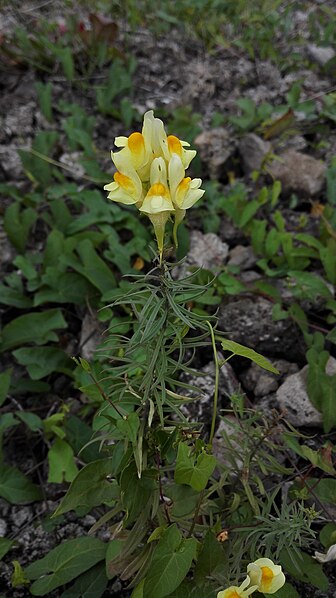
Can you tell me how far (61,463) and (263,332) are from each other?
3.02ft

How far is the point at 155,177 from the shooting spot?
1.25 metres

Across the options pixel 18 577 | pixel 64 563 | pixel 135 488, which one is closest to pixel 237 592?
pixel 135 488

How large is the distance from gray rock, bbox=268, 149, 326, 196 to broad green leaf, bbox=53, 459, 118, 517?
186cm

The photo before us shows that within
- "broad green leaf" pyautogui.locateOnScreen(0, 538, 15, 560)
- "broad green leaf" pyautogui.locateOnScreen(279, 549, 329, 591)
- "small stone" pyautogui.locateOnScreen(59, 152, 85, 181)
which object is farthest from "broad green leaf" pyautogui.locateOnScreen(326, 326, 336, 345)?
"small stone" pyautogui.locateOnScreen(59, 152, 85, 181)

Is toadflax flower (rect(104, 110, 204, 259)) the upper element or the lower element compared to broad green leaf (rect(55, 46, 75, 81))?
lower

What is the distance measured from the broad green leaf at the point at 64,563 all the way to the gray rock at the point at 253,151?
210 centimetres

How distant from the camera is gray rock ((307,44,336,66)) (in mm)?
3776

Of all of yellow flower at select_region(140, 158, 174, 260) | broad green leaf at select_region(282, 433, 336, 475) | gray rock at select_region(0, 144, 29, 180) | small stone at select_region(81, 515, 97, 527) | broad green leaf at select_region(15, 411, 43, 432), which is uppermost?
yellow flower at select_region(140, 158, 174, 260)

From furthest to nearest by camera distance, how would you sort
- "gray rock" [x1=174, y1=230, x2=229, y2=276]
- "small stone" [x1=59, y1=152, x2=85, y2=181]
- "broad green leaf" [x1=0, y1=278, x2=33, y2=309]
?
"small stone" [x1=59, y1=152, x2=85, y2=181] → "gray rock" [x1=174, y1=230, x2=229, y2=276] → "broad green leaf" [x1=0, y1=278, x2=33, y2=309]

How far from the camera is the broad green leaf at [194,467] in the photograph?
4.48 ft

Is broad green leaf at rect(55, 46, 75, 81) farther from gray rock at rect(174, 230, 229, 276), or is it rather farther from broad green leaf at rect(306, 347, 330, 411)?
broad green leaf at rect(306, 347, 330, 411)

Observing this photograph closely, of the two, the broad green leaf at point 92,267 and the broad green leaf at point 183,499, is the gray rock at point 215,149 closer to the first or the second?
the broad green leaf at point 92,267

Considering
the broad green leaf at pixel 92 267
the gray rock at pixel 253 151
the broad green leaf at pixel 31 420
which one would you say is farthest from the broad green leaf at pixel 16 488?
the gray rock at pixel 253 151

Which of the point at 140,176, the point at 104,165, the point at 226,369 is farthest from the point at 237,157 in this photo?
the point at 140,176
